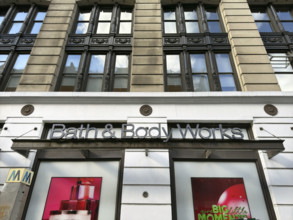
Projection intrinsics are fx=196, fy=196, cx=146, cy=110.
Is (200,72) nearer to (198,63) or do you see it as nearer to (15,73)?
(198,63)

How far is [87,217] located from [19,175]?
106 inches

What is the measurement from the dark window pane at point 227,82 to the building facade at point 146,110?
7cm

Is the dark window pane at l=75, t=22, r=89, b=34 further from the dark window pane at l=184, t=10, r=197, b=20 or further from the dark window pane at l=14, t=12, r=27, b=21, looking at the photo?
the dark window pane at l=184, t=10, r=197, b=20

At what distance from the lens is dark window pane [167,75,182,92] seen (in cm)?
991

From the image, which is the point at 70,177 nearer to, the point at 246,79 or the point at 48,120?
the point at 48,120

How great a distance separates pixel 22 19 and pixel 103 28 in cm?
549

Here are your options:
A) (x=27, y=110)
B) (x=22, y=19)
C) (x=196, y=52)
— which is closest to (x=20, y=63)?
(x=27, y=110)

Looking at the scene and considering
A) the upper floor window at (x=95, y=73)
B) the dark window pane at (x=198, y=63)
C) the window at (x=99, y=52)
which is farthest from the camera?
the dark window pane at (x=198, y=63)

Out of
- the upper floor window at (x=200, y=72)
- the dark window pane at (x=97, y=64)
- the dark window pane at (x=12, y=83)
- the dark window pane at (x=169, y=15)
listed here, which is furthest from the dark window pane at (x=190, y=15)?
the dark window pane at (x=12, y=83)

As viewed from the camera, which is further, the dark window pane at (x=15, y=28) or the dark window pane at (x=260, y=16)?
the dark window pane at (x=260, y=16)

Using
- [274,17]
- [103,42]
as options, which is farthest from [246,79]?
→ [103,42]

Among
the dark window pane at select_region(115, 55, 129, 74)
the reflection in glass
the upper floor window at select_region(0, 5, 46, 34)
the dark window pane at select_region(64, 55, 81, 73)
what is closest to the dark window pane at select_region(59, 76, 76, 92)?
the dark window pane at select_region(64, 55, 81, 73)

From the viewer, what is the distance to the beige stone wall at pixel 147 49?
9.56m

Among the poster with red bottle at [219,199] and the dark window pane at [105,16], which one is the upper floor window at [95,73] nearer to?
the dark window pane at [105,16]
